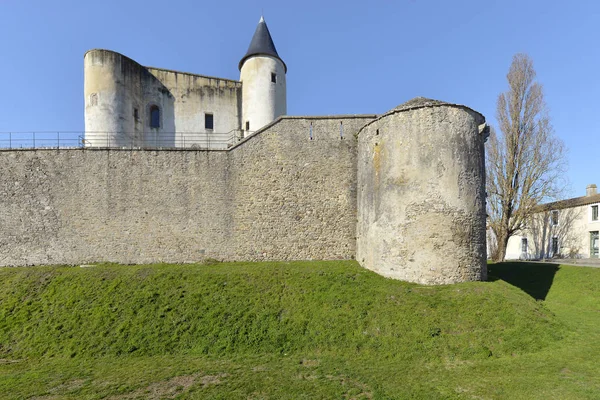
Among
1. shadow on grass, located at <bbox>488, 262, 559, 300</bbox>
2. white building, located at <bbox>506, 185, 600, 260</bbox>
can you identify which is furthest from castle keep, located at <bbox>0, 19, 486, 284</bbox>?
white building, located at <bbox>506, 185, 600, 260</bbox>

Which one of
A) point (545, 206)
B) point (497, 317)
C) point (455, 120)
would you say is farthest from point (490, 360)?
point (545, 206)

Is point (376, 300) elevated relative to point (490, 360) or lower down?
elevated

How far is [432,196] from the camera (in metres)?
10.1

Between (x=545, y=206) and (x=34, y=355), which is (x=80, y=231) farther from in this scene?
(x=545, y=206)

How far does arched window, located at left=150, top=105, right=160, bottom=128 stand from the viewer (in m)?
18.5

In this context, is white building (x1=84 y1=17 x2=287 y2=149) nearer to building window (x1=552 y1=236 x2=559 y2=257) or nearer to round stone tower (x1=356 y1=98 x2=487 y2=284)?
round stone tower (x1=356 y1=98 x2=487 y2=284)

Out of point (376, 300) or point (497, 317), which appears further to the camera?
point (376, 300)

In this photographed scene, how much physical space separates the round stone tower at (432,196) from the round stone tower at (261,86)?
9.32 m

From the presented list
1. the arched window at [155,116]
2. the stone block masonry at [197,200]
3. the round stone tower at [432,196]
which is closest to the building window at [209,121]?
the arched window at [155,116]

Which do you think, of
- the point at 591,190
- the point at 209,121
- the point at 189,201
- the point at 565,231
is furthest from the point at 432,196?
the point at 591,190

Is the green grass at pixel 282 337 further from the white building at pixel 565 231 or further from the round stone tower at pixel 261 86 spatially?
the white building at pixel 565 231

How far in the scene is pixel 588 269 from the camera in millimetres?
13453

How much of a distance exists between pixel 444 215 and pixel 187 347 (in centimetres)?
869

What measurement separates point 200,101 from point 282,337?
623 inches
